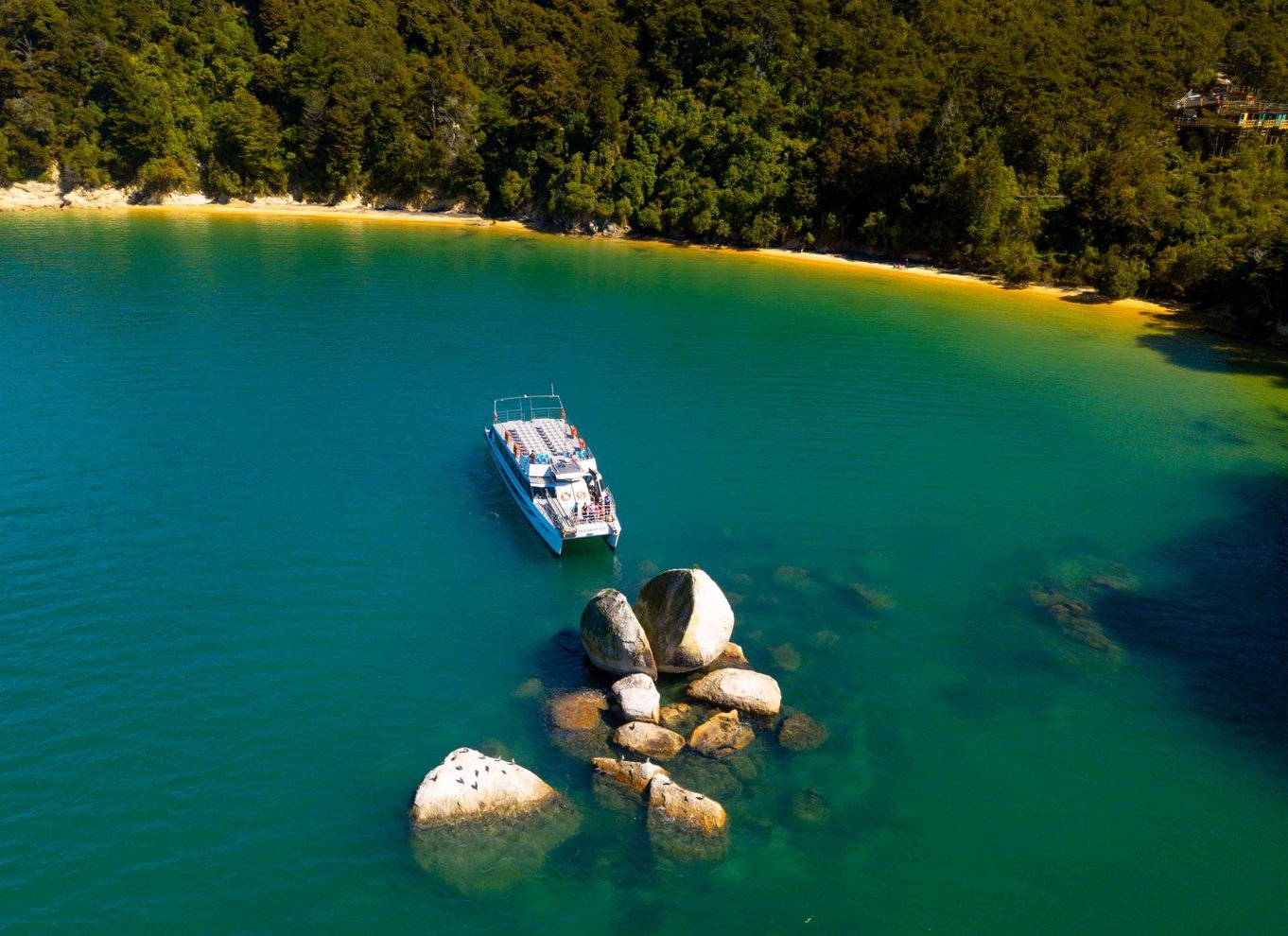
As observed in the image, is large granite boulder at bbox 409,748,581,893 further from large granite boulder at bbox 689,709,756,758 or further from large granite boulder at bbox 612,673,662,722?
large granite boulder at bbox 689,709,756,758

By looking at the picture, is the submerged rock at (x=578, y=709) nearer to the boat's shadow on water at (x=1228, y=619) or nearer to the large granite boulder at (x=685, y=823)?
the large granite boulder at (x=685, y=823)

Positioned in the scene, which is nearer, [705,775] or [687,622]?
[705,775]

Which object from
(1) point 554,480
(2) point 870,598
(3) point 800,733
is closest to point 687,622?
(3) point 800,733

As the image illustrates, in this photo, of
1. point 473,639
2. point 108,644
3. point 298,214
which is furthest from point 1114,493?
point 298,214

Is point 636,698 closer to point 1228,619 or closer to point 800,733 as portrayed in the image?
point 800,733

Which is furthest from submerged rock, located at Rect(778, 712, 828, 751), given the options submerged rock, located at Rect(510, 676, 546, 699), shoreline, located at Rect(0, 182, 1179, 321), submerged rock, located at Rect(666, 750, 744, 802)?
shoreline, located at Rect(0, 182, 1179, 321)

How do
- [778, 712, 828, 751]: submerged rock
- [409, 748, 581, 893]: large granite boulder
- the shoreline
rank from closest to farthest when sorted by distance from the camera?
[409, 748, 581, 893]: large granite boulder < [778, 712, 828, 751]: submerged rock < the shoreline
